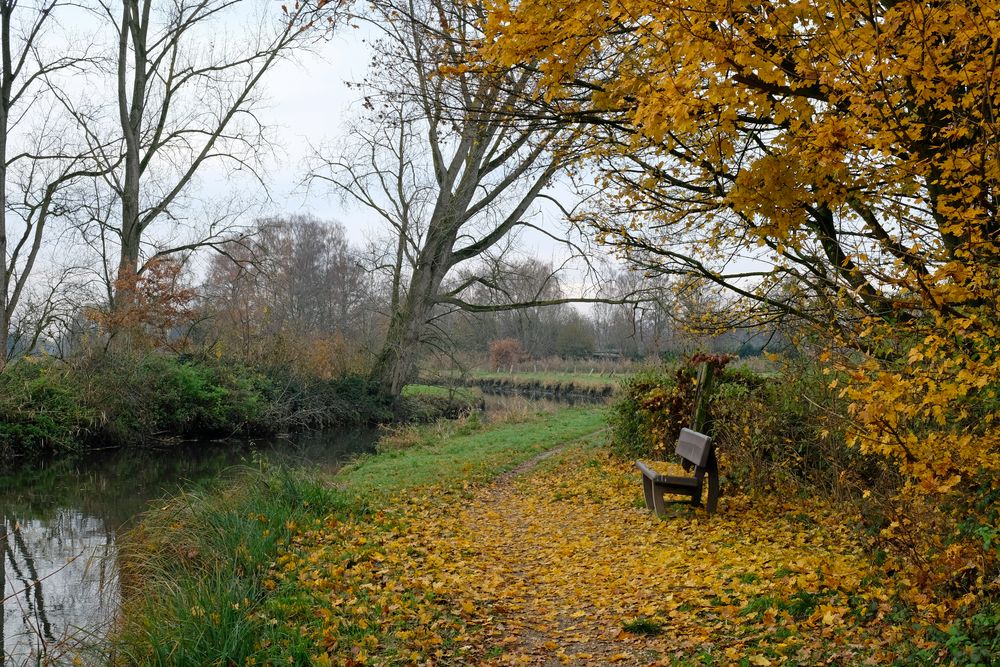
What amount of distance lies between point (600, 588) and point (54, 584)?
20.2 ft

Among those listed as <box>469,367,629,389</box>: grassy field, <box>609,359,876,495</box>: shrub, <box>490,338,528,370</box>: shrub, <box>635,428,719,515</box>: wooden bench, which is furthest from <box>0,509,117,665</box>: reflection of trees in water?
<box>490,338,528,370</box>: shrub

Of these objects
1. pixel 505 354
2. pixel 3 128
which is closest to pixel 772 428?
pixel 3 128

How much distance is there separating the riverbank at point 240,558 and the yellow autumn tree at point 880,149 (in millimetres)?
3875

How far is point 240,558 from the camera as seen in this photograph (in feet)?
22.4

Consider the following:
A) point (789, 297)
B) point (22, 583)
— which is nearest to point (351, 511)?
point (22, 583)

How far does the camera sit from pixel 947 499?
14.9ft

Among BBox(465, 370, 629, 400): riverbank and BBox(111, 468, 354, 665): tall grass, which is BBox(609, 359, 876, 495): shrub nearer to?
BBox(111, 468, 354, 665): tall grass

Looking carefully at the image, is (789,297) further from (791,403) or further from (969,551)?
(969,551)

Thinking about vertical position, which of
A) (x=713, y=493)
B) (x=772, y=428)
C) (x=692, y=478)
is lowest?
(x=713, y=493)

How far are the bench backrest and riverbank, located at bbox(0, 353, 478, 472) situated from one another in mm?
14422

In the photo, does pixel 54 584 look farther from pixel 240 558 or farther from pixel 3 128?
pixel 3 128

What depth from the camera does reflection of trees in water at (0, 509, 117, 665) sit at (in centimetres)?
657

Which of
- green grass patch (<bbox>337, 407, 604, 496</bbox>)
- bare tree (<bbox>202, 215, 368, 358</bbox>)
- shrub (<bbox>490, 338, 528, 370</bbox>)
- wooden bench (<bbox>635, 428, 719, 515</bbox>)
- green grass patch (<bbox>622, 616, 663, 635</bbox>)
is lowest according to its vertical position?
green grass patch (<bbox>337, 407, 604, 496</bbox>)

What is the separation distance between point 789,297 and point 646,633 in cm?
371
